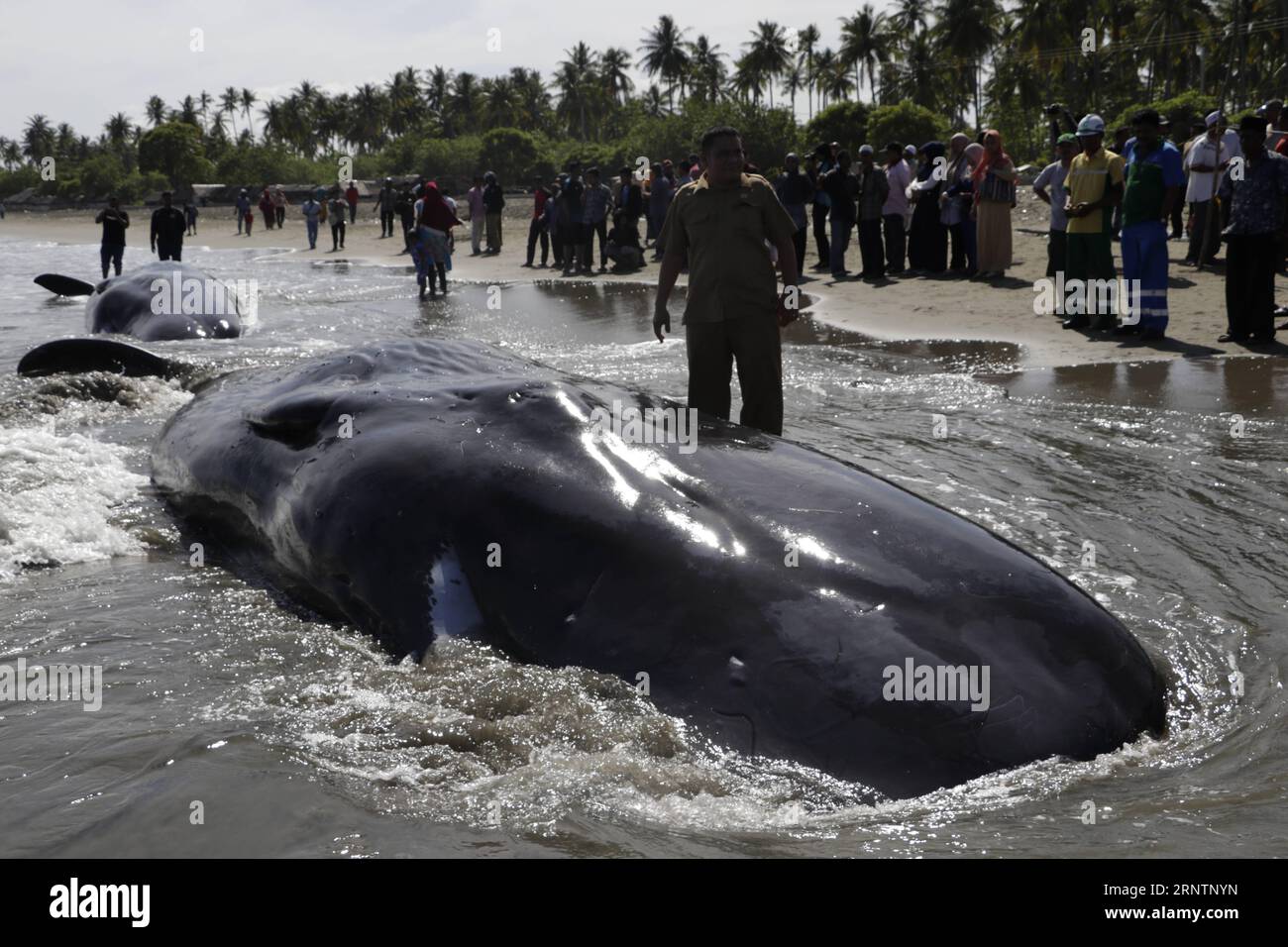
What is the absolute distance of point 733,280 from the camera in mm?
6535

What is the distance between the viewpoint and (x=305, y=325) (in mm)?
15719

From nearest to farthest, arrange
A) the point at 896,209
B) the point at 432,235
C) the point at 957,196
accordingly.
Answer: the point at 957,196
the point at 896,209
the point at 432,235

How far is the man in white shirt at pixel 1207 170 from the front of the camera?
14555 millimetres

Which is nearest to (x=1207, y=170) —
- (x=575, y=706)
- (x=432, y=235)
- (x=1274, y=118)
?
(x=1274, y=118)

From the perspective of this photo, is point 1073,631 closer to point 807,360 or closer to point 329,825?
point 329,825

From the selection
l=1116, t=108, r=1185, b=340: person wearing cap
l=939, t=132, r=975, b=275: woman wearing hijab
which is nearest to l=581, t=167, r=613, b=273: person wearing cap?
l=939, t=132, r=975, b=275: woman wearing hijab

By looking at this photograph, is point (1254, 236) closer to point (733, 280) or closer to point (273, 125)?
point (733, 280)

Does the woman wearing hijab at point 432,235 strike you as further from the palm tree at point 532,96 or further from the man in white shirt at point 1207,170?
the palm tree at point 532,96

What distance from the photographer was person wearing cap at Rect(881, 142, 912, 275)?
17531 mm

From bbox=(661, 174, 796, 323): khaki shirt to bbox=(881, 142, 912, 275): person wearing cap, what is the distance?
11.5 m

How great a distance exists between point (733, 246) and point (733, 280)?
18cm

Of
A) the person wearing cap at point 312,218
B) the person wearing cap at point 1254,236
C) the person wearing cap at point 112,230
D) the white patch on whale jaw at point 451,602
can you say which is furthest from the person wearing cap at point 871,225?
the person wearing cap at point 312,218

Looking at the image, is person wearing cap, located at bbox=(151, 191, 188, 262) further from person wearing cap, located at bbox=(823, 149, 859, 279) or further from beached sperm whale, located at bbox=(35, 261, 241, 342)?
person wearing cap, located at bbox=(823, 149, 859, 279)

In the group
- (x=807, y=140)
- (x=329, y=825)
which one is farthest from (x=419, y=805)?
(x=807, y=140)
